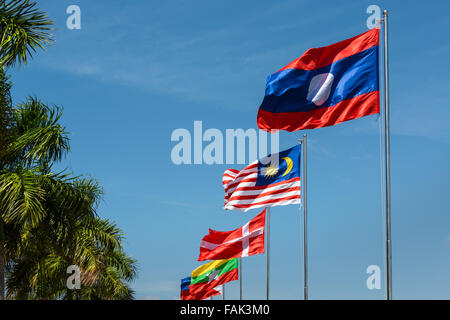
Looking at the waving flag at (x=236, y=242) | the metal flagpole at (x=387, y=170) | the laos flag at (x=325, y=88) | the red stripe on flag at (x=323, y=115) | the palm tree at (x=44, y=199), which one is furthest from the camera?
the waving flag at (x=236, y=242)

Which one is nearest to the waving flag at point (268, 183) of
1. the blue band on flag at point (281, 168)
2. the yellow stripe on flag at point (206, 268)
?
the blue band on flag at point (281, 168)

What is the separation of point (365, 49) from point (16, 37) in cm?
1133

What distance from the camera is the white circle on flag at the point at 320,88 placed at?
15.1 metres

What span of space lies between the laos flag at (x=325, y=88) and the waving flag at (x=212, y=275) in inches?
Answer: 765

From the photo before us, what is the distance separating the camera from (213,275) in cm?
3434

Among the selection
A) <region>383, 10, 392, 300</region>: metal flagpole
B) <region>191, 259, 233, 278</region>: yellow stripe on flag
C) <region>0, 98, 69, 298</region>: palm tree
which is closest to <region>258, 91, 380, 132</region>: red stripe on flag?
<region>383, 10, 392, 300</region>: metal flagpole

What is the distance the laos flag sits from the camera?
1446cm

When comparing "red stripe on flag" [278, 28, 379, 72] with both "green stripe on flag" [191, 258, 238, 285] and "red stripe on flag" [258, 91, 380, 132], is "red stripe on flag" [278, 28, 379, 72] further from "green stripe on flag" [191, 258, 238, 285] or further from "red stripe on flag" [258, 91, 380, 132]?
"green stripe on flag" [191, 258, 238, 285]

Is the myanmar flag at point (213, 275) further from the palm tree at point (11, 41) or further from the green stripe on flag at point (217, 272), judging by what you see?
the palm tree at point (11, 41)

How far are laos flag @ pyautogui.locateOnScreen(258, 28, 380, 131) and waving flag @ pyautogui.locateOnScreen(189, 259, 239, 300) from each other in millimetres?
19428

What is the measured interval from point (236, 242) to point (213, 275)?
747cm

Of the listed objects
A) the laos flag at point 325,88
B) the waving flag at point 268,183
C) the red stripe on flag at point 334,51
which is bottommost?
the waving flag at point 268,183
